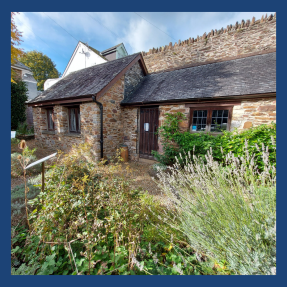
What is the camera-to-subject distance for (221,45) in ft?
27.2

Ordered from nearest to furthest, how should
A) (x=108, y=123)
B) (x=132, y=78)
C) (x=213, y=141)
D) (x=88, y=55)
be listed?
(x=213, y=141) < (x=108, y=123) < (x=132, y=78) < (x=88, y=55)

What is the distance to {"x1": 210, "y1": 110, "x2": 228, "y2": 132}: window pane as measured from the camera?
4625mm

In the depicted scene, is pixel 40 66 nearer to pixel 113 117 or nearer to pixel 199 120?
pixel 113 117

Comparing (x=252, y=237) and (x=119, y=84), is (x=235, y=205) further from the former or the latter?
(x=119, y=84)

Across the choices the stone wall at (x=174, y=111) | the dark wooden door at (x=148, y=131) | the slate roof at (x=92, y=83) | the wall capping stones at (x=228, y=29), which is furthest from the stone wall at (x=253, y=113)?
the wall capping stones at (x=228, y=29)

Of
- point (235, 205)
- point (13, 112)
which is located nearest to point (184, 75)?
point (235, 205)

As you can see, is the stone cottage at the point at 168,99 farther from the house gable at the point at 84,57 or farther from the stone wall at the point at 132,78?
the house gable at the point at 84,57

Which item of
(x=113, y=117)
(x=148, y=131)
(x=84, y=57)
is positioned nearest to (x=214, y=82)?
(x=148, y=131)

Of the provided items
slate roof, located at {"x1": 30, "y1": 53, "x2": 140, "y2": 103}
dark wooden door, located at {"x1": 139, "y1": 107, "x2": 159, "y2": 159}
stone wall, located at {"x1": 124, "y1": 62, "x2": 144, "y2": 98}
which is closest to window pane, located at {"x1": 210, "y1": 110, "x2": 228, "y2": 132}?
dark wooden door, located at {"x1": 139, "y1": 107, "x2": 159, "y2": 159}

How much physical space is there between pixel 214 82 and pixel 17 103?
43.1 feet

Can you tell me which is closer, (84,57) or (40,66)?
(84,57)

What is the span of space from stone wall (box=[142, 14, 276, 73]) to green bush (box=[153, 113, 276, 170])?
668 centimetres

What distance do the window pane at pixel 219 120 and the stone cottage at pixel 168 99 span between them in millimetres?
30

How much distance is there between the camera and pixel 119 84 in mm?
6301
